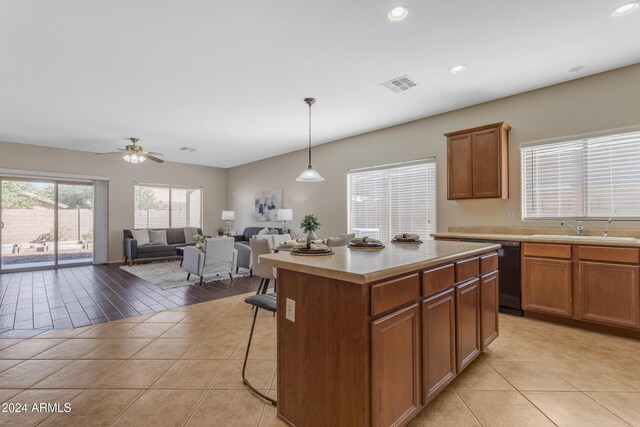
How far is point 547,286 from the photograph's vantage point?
319 centimetres

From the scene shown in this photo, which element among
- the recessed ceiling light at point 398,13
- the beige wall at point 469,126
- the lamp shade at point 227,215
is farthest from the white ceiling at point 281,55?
the lamp shade at point 227,215

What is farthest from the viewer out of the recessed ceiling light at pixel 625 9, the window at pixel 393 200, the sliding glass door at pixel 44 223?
the sliding glass door at pixel 44 223

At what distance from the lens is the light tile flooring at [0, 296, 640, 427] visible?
1.77 m

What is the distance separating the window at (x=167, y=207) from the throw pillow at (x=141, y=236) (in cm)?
63

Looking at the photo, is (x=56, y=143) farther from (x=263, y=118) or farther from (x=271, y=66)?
(x=271, y=66)

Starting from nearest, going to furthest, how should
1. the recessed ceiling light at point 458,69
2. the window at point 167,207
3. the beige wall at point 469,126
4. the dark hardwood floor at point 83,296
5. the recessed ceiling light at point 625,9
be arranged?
1. the recessed ceiling light at point 625,9
2. the recessed ceiling light at point 458,69
3. the beige wall at point 469,126
4. the dark hardwood floor at point 83,296
5. the window at point 167,207

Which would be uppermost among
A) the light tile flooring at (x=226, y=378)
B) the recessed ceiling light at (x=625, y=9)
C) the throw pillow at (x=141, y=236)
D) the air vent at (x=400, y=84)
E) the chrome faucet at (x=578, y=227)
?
the recessed ceiling light at (x=625, y=9)

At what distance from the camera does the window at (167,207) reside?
26.5 ft

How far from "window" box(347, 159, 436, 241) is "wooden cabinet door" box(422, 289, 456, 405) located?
3053mm

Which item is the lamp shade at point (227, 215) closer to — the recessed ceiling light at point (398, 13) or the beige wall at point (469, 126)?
the beige wall at point (469, 126)

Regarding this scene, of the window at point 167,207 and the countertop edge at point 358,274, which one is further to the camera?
the window at point 167,207

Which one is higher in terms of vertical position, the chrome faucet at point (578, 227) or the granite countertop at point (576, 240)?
the chrome faucet at point (578, 227)

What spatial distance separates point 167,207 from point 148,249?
5.59ft

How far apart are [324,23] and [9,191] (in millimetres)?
7743
